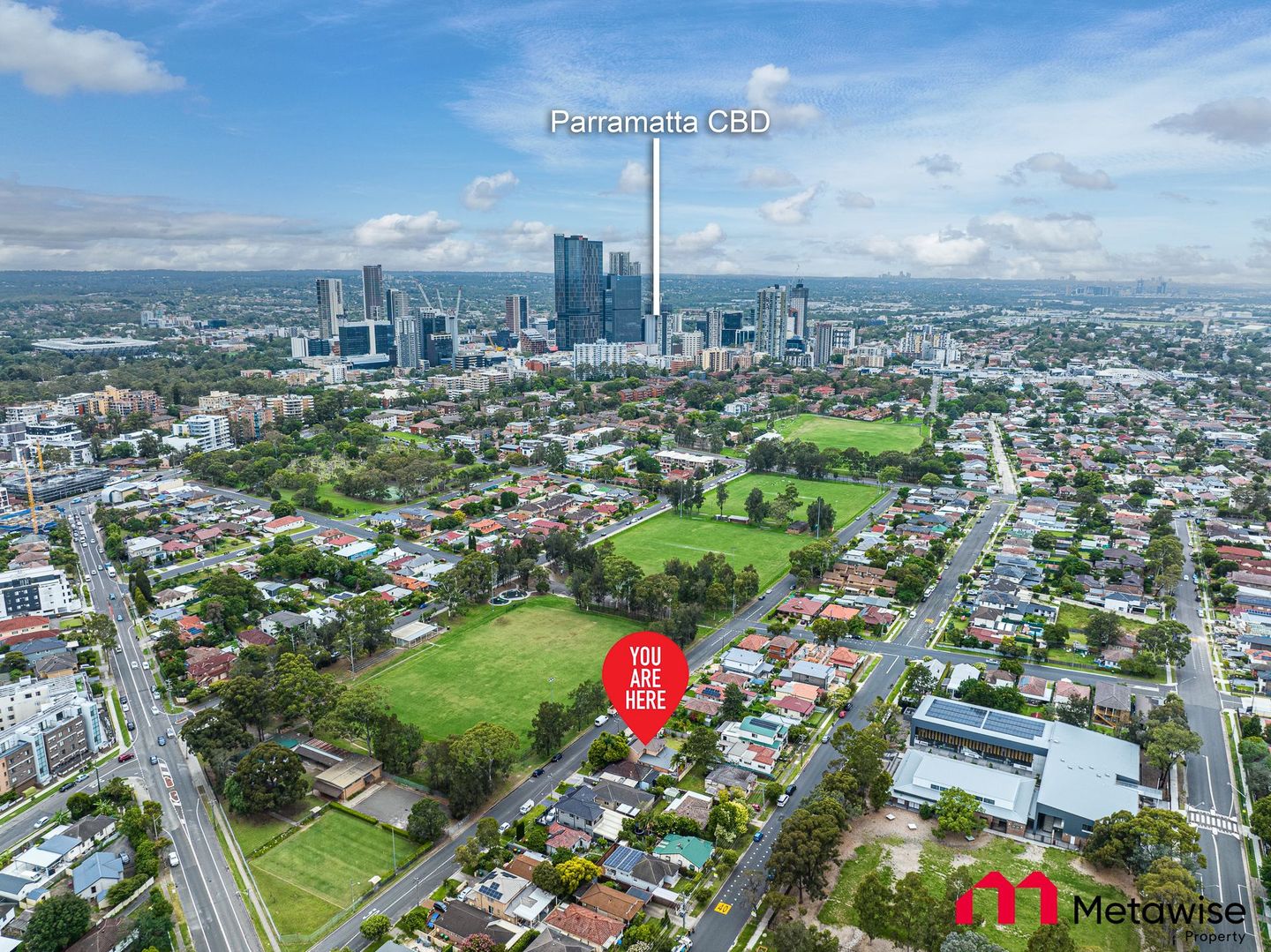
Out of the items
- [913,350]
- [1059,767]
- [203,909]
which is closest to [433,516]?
[203,909]

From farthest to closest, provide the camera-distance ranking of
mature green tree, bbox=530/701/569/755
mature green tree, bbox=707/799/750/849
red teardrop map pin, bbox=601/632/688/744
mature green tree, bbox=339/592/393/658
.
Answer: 1. mature green tree, bbox=339/592/393/658
2. mature green tree, bbox=530/701/569/755
3. red teardrop map pin, bbox=601/632/688/744
4. mature green tree, bbox=707/799/750/849

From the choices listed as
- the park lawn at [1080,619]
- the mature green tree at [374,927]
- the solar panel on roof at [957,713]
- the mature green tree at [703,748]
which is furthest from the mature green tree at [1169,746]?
the mature green tree at [374,927]

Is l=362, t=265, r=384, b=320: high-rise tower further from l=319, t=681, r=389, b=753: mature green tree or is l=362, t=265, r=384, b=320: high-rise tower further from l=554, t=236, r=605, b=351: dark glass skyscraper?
l=319, t=681, r=389, b=753: mature green tree

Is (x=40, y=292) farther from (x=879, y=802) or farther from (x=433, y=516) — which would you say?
(x=879, y=802)

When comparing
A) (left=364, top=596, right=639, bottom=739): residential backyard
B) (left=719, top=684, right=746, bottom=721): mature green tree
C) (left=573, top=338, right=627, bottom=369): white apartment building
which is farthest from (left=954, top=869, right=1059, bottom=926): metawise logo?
(left=573, top=338, right=627, bottom=369): white apartment building

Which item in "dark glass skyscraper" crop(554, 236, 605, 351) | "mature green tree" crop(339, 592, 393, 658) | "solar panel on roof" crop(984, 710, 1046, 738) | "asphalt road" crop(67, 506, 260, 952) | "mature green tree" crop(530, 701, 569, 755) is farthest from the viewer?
"dark glass skyscraper" crop(554, 236, 605, 351)

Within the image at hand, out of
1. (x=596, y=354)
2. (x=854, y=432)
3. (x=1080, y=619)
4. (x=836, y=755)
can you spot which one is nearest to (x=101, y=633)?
(x=836, y=755)
